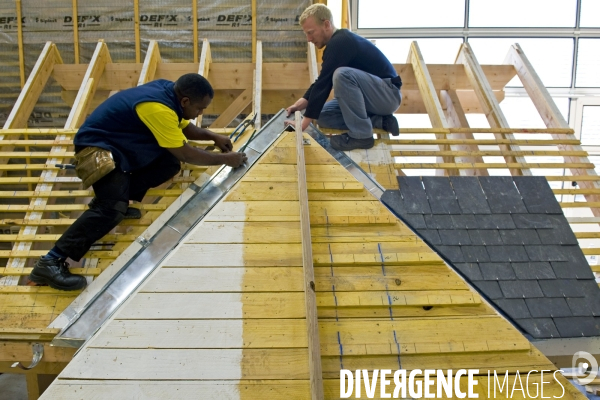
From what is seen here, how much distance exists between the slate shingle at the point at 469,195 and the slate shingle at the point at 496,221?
0.16 feet

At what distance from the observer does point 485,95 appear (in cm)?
443

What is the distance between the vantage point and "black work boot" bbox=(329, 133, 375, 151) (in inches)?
140

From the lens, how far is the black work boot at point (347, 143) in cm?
356

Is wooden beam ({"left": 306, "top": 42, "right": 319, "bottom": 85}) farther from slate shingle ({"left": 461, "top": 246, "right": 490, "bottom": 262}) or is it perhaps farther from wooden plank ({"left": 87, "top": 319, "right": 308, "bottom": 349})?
wooden plank ({"left": 87, "top": 319, "right": 308, "bottom": 349})

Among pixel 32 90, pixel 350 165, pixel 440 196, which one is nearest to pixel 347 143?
pixel 350 165

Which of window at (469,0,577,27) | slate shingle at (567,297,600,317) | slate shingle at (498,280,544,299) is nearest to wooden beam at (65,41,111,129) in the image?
slate shingle at (498,280,544,299)

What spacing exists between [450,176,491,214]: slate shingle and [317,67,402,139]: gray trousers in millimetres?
714

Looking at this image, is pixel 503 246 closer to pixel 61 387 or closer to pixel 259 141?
pixel 259 141

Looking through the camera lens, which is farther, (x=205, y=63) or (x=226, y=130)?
(x=205, y=63)

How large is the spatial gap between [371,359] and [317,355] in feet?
1.01

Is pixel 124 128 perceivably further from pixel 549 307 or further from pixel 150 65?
pixel 549 307

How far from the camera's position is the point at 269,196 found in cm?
297

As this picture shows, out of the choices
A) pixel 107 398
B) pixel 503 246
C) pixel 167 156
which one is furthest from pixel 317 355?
pixel 167 156

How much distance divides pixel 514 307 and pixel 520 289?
0.14 meters
